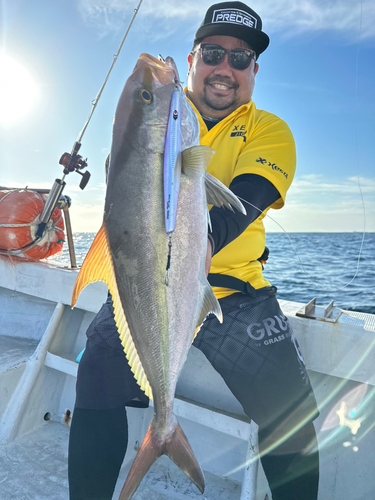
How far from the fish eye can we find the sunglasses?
1.06m

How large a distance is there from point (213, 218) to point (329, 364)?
1.30 metres

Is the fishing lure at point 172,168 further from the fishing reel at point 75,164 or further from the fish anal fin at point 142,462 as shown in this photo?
the fishing reel at point 75,164

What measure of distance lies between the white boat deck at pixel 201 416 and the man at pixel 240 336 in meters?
0.47

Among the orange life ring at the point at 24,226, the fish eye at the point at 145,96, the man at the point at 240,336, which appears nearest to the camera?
the fish eye at the point at 145,96

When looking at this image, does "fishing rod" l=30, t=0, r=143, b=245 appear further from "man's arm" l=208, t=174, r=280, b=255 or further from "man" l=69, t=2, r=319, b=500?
"man's arm" l=208, t=174, r=280, b=255

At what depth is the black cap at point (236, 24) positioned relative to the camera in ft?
7.27

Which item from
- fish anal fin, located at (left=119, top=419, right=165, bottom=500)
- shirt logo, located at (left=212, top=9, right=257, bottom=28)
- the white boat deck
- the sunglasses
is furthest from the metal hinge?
shirt logo, located at (left=212, top=9, right=257, bottom=28)

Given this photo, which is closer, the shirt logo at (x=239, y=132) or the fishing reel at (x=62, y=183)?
the shirt logo at (x=239, y=132)

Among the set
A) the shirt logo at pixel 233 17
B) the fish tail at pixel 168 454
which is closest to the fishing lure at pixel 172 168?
the fish tail at pixel 168 454

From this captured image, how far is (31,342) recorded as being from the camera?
363 cm

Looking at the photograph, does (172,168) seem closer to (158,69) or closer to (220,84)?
(158,69)

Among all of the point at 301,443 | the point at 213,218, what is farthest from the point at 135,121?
the point at 301,443

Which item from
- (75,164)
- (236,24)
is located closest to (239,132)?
(236,24)

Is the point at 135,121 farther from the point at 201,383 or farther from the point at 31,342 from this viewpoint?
the point at 31,342
